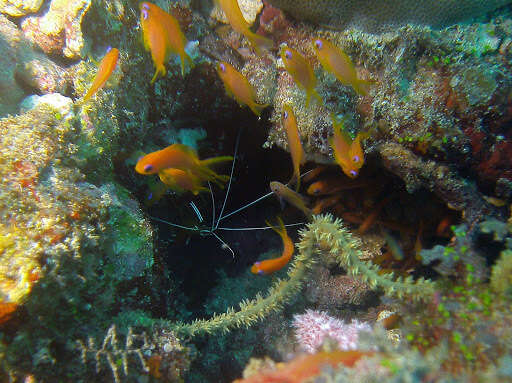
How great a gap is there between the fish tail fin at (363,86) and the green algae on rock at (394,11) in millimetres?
720

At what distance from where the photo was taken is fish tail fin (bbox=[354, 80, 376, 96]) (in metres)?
2.70

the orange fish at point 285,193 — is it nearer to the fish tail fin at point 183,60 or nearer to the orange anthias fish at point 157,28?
the fish tail fin at point 183,60

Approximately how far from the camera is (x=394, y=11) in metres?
3.13

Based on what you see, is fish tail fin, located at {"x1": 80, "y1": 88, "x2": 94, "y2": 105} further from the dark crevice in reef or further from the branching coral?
the branching coral

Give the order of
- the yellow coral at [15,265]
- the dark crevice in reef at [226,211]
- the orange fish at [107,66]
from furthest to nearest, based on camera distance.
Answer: the dark crevice in reef at [226,211] < the orange fish at [107,66] < the yellow coral at [15,265]

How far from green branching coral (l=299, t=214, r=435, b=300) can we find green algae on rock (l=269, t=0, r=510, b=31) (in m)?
2.23

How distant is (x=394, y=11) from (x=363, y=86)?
3.15ft

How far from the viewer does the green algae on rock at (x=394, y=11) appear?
A: 3076 mm

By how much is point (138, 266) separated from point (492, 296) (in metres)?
2.89

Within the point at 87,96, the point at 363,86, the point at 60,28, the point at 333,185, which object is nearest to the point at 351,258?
the point at 333,185

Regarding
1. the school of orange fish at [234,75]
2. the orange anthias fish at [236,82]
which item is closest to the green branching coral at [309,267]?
the school of orange fish at [234,75]

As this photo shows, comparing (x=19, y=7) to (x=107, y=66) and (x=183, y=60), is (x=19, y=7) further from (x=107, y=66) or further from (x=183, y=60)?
(x=183, y=60)

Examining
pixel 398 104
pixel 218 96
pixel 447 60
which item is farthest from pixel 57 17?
pixel 447 60

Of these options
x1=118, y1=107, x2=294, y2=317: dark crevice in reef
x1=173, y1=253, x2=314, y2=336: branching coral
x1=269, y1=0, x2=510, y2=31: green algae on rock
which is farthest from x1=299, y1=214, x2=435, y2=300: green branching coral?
x1=269, y1=0, x2=510, y2=31: green algae on rock
